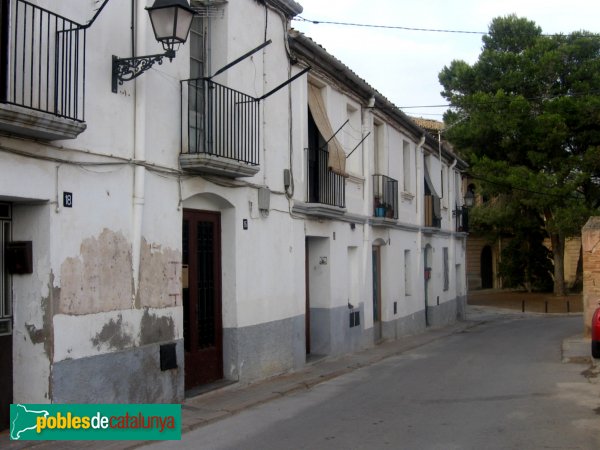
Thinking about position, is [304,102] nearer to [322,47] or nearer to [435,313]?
[322,47]

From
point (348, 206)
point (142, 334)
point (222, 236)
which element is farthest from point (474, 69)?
point (142, 334)

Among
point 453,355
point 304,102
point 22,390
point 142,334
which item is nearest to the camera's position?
point 22,390

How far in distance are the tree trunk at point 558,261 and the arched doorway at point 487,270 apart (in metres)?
10.9

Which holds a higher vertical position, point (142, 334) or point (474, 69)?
point (474, 69)

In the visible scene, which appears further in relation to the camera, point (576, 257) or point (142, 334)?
point (576, 257)

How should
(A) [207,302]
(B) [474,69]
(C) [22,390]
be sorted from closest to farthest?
(C) [22,390], (A) [207,302], (B) [474,69]

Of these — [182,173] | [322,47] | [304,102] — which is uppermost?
[322,47]

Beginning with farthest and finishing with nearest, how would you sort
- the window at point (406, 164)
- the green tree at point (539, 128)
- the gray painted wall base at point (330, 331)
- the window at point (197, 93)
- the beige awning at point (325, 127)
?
the green tree at point (539, 128) < the window at point (406, 164) < the gray painted wall base at point (330, 331) < the beige awning at point (325, 127) < the window at point (197, 93)

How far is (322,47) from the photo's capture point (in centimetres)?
1343

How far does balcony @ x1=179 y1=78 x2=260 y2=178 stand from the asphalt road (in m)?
3.30

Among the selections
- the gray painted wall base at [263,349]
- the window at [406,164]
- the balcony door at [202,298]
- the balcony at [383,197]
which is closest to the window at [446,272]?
the window at [406,164]

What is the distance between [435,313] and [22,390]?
17.9 meters

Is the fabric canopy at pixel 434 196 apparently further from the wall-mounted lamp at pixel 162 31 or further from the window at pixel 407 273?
the wall-mounted lamp at pixel 162 31

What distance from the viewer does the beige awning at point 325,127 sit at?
1366 cm
